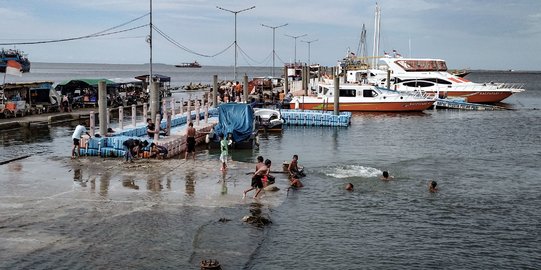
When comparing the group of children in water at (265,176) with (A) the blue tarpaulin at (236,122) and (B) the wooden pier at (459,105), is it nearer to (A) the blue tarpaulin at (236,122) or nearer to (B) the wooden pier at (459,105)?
(A) the blue tarpaulin at (236,122)

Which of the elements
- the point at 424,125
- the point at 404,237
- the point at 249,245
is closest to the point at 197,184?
the point at 249,245

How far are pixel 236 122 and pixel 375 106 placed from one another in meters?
27.7

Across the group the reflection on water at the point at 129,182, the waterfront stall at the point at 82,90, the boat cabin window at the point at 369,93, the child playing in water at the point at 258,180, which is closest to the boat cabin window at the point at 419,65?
the boat cabin window at the point at 369,93

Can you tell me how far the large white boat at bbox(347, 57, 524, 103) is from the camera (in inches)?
2776

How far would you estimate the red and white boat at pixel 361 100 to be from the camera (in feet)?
184

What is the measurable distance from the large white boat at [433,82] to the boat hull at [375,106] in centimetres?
1168

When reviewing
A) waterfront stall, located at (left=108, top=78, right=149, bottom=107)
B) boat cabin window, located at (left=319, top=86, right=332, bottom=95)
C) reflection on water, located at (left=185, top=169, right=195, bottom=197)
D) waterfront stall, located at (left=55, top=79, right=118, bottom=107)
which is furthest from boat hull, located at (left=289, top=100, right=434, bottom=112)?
reflection on water, located at (left=185, top=169, right=195, bottom=197)

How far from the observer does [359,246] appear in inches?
→ 613

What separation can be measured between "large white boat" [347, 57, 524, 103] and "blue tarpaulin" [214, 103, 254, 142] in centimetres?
4165

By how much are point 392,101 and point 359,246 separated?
4341 cm

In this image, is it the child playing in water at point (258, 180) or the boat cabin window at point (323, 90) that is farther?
the boat cabin window at point (323, 90)

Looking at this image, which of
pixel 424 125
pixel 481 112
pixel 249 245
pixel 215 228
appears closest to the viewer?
pixel 249 245

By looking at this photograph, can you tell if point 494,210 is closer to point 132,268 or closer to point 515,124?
point 132,268

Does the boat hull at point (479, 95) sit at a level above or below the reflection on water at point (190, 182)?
above
